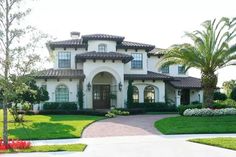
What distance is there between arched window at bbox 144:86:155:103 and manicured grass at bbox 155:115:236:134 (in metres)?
13.4

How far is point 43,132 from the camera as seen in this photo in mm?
20172

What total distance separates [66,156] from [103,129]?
8.79 meters

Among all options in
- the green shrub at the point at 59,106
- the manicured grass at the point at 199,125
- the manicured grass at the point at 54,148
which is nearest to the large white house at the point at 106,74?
the green shrub at the point at 59,106

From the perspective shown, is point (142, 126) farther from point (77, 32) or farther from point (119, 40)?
point (77, 32)

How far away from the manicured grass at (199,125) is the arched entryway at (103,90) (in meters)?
13.4

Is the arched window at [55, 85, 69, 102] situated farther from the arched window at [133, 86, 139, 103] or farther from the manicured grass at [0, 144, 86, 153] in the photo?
the manicured grass at [0, 144, 86, 153]

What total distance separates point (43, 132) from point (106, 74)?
1877cm

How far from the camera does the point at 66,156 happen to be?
1305cm

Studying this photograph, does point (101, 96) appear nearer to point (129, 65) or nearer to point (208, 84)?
point (129, 65)

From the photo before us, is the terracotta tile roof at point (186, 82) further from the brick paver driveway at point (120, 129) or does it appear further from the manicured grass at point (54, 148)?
the manicured grass at point (54, 148)

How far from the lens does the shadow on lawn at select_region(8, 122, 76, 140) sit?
18.8m

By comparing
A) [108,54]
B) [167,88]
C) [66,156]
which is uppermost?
[108,54]

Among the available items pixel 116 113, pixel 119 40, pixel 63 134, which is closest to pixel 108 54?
pixel 119 40

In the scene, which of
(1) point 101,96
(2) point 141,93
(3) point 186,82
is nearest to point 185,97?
(3) point 186,82
